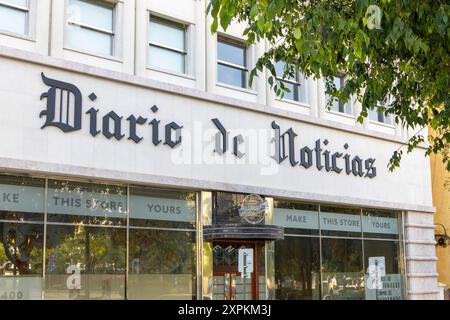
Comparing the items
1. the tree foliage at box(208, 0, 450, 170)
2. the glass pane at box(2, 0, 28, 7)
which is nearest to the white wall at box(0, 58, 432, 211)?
the glass pane at box(2, 0, 28, 7)

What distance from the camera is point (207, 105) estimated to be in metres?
15.9

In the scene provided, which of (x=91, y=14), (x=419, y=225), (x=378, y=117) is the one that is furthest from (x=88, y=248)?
(x=419, y=225)

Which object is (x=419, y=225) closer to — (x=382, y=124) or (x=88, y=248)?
(x=382, y=124)

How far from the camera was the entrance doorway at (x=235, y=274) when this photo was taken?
51.2ft

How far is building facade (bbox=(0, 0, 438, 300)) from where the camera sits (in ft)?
42.1

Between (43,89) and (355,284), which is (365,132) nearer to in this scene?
(355,284)

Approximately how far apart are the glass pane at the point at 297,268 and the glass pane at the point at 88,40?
6.90 meters

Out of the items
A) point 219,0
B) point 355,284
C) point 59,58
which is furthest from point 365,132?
point 219,0

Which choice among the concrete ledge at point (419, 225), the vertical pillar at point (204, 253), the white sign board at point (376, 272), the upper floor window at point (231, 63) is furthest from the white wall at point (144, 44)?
the concrete ledge at point (419, 225)

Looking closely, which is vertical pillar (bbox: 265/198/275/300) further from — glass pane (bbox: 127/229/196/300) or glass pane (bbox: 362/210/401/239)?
glass pane (bbox: 362/210/401/239)

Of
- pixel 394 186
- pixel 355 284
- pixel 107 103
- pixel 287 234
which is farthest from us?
pixel 394 186

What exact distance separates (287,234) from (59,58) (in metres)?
7.83

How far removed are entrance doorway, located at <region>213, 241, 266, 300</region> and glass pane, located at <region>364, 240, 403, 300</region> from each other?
457 centimetres

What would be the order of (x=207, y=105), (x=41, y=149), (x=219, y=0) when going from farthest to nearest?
(x=207, y=105), (x=41, y=149), (x=219, y=0)
